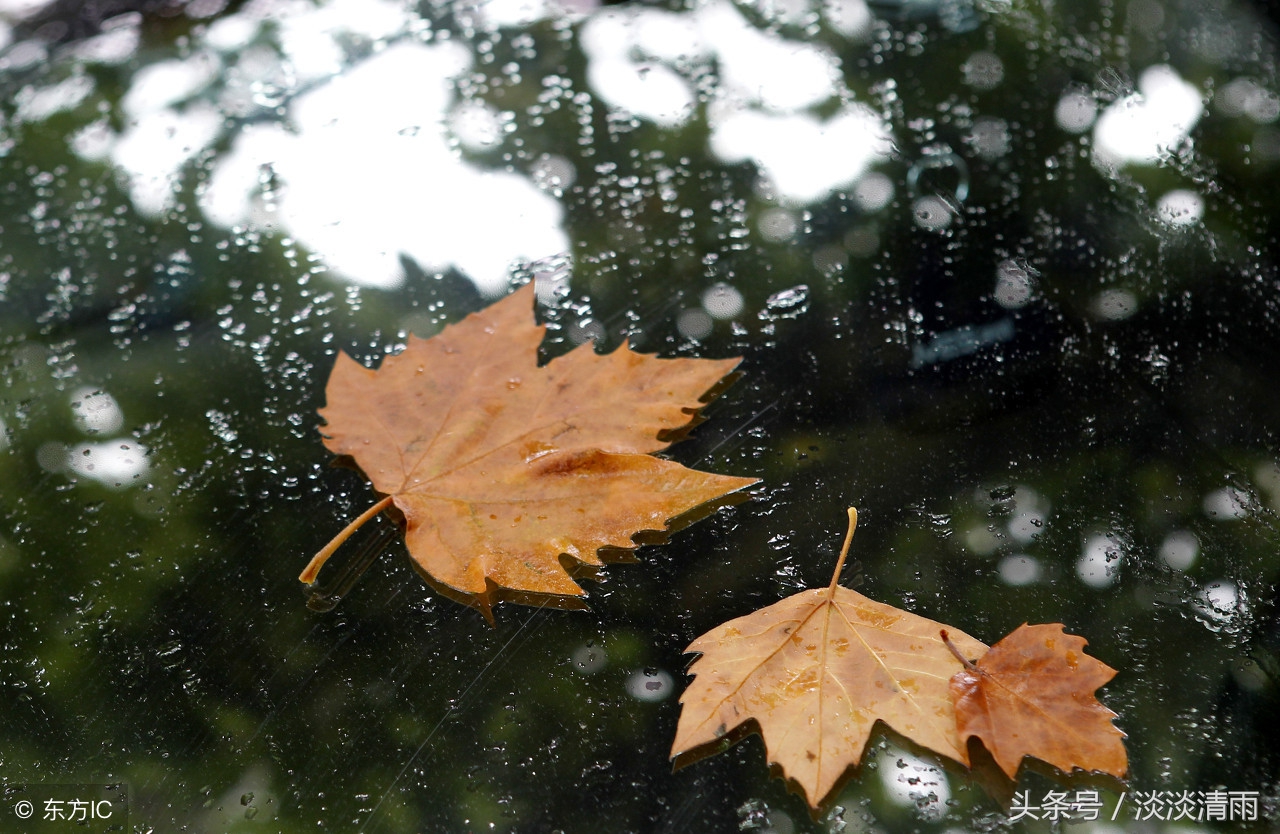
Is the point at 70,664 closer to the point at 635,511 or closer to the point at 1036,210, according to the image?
the point at 635,511

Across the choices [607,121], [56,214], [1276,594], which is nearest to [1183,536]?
[1276,594]

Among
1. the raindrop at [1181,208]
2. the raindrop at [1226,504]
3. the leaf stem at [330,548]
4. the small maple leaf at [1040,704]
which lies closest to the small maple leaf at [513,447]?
the leaf stem at [330,548]

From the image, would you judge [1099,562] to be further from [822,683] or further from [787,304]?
[787,304]

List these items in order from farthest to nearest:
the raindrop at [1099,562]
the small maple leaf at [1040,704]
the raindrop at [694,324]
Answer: the raindrop at [694,324]
the raindrop at [1099,562]
the small maple leaf at [1040,704]

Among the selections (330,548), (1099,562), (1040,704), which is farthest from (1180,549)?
(330,548)

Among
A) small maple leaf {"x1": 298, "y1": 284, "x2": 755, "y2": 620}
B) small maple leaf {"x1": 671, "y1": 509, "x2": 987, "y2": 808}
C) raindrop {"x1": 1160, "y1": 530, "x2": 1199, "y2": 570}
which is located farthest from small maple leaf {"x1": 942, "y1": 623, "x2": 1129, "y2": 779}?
small maple leaf {"x1": 298, "y1": 284, "x2": 755, "y2": 620}

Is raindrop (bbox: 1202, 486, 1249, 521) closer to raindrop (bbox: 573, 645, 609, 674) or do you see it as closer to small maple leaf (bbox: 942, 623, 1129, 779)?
small maple leaf (bbox: 942, 623, 1129, 779)

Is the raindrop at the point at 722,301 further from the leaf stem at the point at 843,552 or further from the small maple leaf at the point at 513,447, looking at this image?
the leaf stem at the point at 843,552
